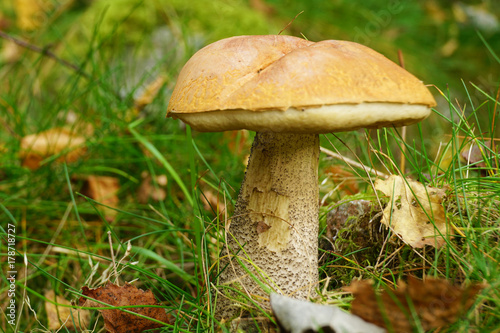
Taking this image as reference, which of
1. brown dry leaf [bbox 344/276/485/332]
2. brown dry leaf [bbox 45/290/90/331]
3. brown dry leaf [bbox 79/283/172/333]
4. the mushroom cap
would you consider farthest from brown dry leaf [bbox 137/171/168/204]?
brown dry leaf [bbox 344/276/485/332]

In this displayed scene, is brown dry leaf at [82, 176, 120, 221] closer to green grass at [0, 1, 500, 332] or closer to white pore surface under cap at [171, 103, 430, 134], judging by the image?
green grass at [0, 1, 500, 332]

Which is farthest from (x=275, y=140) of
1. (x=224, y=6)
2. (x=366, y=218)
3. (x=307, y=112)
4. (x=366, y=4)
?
(x=366, y=4)

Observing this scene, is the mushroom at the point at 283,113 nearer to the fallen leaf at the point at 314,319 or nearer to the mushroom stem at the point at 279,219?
the mushroom stem at the point at 279,219

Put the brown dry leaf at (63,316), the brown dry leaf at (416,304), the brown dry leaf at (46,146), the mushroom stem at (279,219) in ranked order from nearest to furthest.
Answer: the brown dry leaf at (416,304) < the mushroom stem at (279,219) < the brown dry leaf at (63,316) < the brown dry leaf at (46,146)

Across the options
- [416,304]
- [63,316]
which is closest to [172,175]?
[63,316]

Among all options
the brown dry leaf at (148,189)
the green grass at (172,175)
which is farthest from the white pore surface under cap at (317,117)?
the brown dry leaf at (148,189)

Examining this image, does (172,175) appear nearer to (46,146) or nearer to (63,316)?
(63,316)
